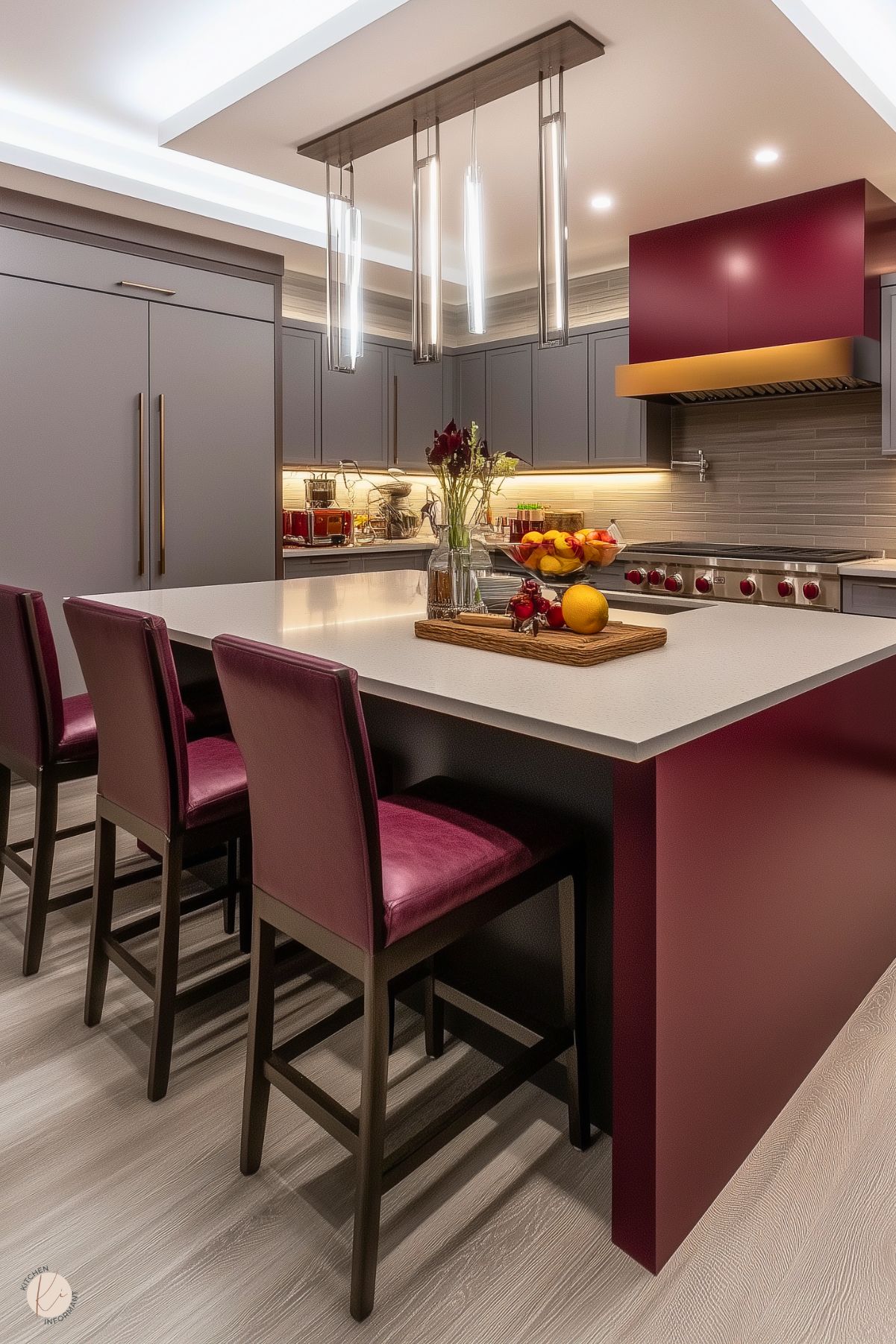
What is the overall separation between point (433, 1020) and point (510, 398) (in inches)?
176

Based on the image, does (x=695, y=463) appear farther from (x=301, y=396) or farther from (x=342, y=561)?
(x=301, y=396)

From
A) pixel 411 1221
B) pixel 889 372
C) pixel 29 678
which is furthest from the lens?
pixel 889 372

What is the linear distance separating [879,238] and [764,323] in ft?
1.80

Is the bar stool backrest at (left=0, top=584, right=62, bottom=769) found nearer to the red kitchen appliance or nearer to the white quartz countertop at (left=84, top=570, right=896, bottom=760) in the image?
the white quartz countertop at (left=84, top=570, right=896, bottom=760)

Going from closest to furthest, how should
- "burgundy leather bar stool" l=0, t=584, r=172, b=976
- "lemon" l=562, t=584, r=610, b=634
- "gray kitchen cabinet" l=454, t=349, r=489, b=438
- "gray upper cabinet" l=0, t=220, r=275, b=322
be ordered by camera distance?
"lemon" l=562, t=584, r=610, b=634
"burgundy leather bar stool" l=0, t=584, r=172, b=976
"gray upper cabinet" l=0, t=220, r=275, b=322
"gray kitchen cabinet" l=454, t=349, r=489, b=438

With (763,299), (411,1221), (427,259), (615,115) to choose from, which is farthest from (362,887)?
(763,299)

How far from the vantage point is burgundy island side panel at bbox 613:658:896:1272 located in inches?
53.1

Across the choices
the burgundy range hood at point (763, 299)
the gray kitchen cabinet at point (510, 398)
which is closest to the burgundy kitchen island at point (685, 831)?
the burgundy range hood at point (763, 299)

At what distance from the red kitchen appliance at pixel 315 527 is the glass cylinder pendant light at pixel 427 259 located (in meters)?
2.41

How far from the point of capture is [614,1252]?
56.3 inches

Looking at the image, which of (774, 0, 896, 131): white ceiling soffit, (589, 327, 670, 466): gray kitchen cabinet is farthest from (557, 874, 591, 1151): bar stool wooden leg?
(589, 327, 670, 466): gray kitchen cabinet

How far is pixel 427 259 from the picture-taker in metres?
2.70

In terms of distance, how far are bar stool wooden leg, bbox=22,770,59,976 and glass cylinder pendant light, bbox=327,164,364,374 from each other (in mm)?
1574

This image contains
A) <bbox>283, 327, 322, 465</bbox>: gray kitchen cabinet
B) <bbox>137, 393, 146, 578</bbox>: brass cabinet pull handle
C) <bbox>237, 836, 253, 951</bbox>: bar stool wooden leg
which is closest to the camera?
<bbox>237, 836, 253, 951</bbox>: bar stool wooden leg
